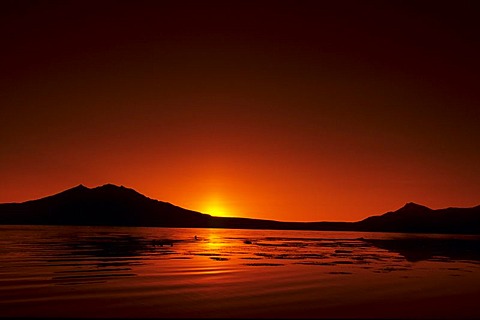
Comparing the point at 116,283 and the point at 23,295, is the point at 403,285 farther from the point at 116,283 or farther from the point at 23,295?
the point at 23,295

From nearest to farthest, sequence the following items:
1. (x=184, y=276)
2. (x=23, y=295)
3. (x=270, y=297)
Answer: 1. (x=23, y=295)
2. (x=270, y=297)
3. (x=184, y=276)

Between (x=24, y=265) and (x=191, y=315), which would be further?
(x=24, y=265)

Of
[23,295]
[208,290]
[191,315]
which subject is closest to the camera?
[191,315]

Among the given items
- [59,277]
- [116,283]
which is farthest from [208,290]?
[59,277]

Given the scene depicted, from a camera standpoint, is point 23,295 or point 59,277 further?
point 59,277

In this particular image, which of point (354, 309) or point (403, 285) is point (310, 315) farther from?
point (403, 285)

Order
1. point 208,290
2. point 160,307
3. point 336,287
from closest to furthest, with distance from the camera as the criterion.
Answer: point 160,307 < point 208,290 < point 336,287

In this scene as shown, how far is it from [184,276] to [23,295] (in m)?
12.9

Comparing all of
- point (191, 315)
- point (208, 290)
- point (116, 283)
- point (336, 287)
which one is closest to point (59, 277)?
point (116, 283)

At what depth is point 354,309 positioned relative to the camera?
2420 centimetres

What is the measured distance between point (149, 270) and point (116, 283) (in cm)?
845

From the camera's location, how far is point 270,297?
2709 centimetres

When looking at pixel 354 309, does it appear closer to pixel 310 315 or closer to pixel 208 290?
pixel 310 315

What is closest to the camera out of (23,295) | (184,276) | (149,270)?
(23,295)
